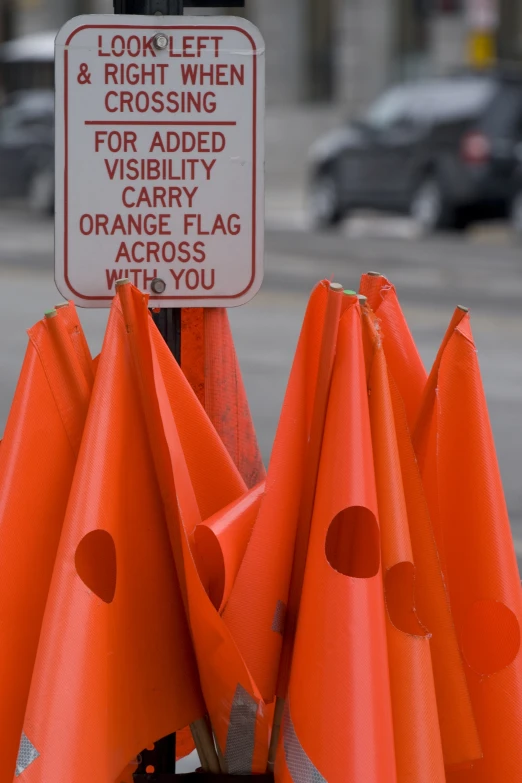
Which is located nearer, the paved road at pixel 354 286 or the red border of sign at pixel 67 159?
the red border of sign at pixel 67 159

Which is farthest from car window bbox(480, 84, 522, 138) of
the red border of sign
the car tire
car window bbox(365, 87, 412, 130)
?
the red border of sign

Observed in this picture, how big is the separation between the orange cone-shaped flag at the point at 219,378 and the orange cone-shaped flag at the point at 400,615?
561 mm

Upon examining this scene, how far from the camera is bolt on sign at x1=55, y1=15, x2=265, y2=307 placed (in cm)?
295

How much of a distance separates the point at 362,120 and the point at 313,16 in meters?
14.1

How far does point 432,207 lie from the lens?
19.2m

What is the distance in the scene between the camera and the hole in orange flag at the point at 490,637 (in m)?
2.76

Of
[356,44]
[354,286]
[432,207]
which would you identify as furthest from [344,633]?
[356,44]

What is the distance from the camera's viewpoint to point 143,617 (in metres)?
2.70

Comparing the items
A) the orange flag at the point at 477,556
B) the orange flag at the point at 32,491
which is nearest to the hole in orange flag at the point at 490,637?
the orange flag at the point at 477,556

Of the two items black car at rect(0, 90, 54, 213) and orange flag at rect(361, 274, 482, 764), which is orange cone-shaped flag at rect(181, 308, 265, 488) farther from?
black car at rect(0, 90, 54, 213)

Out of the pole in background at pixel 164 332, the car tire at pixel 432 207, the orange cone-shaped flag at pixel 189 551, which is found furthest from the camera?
the car tire at pixel 432 207

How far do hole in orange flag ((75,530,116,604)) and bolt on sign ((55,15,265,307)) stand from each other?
1.74 feet

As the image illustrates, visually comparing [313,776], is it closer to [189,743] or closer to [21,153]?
[189,743]

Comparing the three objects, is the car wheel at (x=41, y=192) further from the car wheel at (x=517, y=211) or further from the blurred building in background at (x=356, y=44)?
the blurred building in background at (x=356, y=44)
